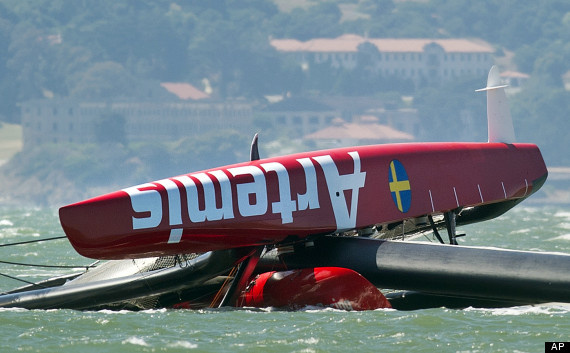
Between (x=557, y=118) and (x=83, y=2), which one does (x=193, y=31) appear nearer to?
(x=83, y=2)

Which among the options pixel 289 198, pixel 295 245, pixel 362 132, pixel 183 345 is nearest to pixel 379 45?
pixel 362 132

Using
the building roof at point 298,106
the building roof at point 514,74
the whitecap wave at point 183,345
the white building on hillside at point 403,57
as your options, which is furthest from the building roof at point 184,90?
the whitecap wave at point 183,345

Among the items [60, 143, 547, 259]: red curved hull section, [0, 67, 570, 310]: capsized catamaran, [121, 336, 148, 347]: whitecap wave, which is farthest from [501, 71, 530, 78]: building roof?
[121, 336, 148, 347]: whitecap wave

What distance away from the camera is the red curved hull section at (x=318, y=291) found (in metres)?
11.5

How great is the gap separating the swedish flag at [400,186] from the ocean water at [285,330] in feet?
5.23

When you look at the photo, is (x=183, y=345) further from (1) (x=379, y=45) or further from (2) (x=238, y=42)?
(1) (x=379, y=45)

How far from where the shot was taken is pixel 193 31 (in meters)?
144

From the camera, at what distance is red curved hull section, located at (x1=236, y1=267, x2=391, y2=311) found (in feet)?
37.6

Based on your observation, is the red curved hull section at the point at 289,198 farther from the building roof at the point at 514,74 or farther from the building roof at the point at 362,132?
the building roof at the point at 514,74

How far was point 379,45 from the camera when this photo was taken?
143 meters

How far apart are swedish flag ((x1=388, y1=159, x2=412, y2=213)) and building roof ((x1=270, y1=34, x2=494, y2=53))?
12878cm

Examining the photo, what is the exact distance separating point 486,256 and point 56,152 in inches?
4017

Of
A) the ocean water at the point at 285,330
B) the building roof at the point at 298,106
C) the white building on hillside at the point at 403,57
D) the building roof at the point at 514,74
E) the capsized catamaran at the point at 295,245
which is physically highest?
the white building on hillside at the point at 403,57

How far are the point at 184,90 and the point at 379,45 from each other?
2675cm
